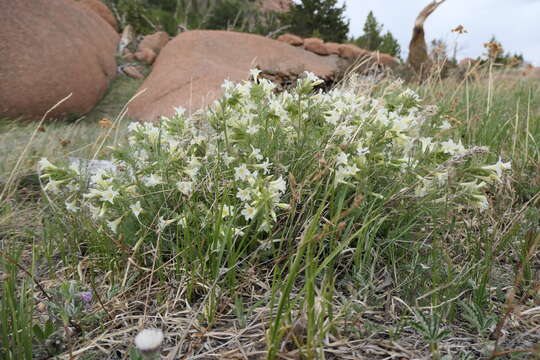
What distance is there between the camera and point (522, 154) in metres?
2.52

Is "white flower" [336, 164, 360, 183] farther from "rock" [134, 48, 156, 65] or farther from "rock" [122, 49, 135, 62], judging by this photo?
"rock" [122, 49, 135, 62]

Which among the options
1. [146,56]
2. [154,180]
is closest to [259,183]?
[154,180]

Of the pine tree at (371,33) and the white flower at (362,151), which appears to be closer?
the white flower at (362,151)

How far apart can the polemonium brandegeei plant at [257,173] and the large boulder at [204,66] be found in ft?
13.2

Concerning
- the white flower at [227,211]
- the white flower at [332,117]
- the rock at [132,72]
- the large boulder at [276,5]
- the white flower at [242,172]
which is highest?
the large boulder at [276,5]

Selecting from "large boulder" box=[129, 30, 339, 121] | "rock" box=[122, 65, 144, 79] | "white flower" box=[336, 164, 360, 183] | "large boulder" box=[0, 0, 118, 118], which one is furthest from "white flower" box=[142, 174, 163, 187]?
"rock" box=[122, 65, 144, 79]

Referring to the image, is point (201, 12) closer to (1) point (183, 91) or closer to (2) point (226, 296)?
(1) point (183, 91)

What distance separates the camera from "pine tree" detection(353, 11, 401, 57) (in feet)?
56.1

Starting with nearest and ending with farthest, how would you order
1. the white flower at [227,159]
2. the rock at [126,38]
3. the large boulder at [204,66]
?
the white flower at [227,159] < the large boulder at [204,66] < the rock at [126,38]

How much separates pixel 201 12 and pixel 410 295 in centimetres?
2019

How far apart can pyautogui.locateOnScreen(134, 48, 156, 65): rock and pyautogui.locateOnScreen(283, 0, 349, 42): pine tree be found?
10.3 m

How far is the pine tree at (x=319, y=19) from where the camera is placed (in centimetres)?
1834

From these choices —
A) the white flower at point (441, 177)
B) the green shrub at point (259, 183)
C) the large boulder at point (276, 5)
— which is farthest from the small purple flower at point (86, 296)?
the large boulder at point (276, 5)

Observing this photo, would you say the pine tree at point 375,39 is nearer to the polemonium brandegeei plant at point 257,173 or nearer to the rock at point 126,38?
the rock at point 126,38
